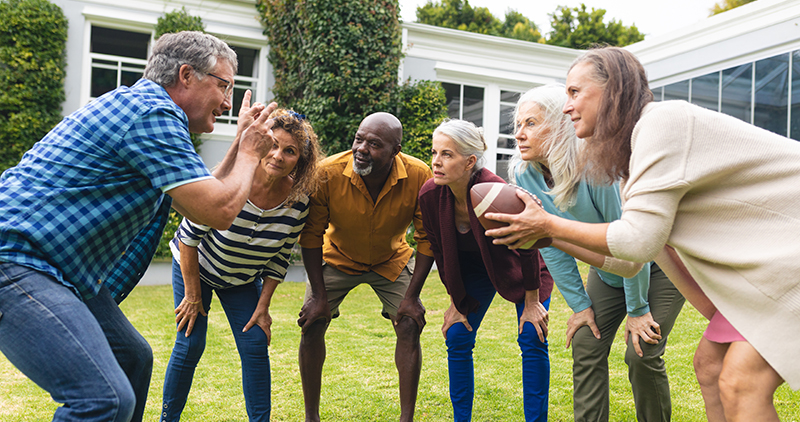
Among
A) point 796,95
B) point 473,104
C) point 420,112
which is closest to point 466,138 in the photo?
point 420,112

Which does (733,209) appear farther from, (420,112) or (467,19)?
(467,19)

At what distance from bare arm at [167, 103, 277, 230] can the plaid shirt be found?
0.18 feet

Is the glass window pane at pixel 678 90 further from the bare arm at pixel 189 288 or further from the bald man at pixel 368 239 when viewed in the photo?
the bare arm at pixel 189 288

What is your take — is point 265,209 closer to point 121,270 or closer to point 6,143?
point 121,270

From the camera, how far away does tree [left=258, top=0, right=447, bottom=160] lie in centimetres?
1088

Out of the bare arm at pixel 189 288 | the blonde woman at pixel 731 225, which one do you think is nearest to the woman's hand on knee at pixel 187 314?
the bare arm at pixel 189 288

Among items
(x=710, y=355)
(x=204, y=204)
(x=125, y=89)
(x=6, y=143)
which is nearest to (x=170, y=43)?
(x=125, y=89)

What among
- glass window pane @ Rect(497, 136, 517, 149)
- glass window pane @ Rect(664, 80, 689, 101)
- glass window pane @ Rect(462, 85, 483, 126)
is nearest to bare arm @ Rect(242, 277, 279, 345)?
glass window pane @ Rect(462, 85, 483, 126)

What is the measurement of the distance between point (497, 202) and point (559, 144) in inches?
30.3

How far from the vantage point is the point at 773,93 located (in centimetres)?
1058

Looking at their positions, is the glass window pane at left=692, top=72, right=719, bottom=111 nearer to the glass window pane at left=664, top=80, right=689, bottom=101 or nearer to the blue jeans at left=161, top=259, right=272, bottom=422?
the glass window pane at left=664, top=80, right=689, bottom=101

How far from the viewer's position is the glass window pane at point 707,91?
11586 millimetres

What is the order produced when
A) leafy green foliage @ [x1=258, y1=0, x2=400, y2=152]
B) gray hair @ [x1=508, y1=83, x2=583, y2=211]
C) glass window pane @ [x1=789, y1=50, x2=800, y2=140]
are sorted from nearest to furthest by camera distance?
gray hair @ [x1=508, y1=83, x2=583, y2=211] < glass window pane @ [x1=789, y1=50, x2=800, y2=140] < leafy green foliage @ [x1=258, y1=0, x2=400, y2=152]

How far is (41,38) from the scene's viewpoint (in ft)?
32.0
